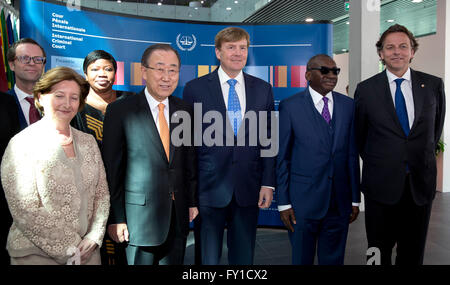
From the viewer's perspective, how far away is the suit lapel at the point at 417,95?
2438mm

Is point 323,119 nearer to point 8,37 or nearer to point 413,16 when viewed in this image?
point 8,37

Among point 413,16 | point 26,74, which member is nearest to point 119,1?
point 26,74

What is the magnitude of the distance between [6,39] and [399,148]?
3760 millimetres

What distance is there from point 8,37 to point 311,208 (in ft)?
11.7

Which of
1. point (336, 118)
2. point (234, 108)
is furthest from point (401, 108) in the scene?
point (234, 108)

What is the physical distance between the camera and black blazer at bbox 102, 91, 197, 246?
2.04 meters

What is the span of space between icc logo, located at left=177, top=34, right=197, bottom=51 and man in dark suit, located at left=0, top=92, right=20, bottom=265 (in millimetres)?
2551

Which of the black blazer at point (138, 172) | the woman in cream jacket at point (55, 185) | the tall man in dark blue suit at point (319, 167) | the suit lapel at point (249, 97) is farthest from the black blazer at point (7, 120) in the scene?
the tall man in dark blue suit at point (319, 167)

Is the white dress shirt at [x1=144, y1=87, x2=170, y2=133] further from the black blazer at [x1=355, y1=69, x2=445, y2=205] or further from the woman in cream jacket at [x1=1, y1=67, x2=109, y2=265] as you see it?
the black blazer at [x1=355, y1=69, x2=445, y2=205]

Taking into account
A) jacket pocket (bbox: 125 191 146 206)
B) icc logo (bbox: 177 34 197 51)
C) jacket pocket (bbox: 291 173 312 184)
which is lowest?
jacket pocket (bbox: 125 191 146 206)

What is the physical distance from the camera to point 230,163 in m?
2.36

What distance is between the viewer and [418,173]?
2455 mm

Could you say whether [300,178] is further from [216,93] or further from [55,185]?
[55,185]

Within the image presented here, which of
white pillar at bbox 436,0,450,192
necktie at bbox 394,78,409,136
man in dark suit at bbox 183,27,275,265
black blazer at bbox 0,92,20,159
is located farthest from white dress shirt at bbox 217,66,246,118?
white pillar at bbox 436,0,450,192
